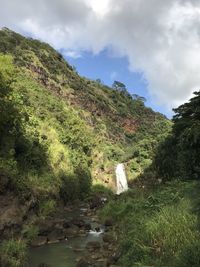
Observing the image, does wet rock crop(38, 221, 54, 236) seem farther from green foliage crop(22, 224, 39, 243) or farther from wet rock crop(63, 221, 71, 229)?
wet rock crop(63, 221, 71, 229)

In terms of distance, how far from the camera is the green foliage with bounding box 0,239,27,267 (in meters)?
24.5

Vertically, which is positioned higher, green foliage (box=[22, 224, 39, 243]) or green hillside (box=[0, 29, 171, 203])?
green hillside (box=[0, 29, 171, 203])

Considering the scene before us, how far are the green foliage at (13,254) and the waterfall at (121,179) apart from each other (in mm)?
72642

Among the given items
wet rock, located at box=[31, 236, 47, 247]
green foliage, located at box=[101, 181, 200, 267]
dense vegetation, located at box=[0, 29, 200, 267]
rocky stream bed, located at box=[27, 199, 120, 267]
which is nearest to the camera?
green foliage, located at box=[101, 181, 200, 267]

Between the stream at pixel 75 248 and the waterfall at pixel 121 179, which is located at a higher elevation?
the waterfall at pixel 121 179

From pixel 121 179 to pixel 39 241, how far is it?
7178cm

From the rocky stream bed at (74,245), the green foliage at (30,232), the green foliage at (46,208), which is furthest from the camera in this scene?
the green foliage at (46,208)

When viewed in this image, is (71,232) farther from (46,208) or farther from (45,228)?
(46,208)

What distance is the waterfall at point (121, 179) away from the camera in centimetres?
10166

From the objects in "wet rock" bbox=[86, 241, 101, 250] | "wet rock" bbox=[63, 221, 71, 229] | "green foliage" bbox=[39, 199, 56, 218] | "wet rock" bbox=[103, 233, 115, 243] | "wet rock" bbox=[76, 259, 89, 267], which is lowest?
"wet rock" bbox=[76, 259, 89, 267]

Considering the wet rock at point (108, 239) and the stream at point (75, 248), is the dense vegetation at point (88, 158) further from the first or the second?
the stream at point (75, 248)

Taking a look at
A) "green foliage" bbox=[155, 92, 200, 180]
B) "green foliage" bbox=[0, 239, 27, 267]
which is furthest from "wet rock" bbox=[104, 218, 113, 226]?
"green foliage" bbox=[0, 239, 27, 267]

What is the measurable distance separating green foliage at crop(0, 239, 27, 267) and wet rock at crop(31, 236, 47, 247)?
226 inches

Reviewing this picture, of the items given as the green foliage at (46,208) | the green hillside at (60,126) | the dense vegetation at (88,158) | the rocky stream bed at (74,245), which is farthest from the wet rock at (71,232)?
the green hillside at (60,126)
